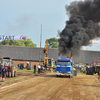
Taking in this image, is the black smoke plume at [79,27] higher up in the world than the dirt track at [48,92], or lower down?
higher up

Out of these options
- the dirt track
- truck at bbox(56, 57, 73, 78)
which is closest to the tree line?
truck at bbox(56, 57, 73, 78)

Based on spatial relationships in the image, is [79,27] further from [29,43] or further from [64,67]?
[29,43]

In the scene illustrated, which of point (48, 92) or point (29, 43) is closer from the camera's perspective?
point (48, 92)

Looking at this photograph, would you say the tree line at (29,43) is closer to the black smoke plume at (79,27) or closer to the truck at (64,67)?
the black smoke plume at (79,27)

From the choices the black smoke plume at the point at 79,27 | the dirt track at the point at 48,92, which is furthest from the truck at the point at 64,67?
the dirt track at the point at 48,92

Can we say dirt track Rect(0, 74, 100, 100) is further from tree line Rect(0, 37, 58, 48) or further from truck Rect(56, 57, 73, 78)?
tree line Rect(0, 37, 58, 48)

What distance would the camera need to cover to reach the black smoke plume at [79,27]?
1406 inches

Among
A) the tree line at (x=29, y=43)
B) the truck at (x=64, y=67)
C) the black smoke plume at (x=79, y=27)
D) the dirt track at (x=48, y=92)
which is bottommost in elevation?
the dirt track at (x=48, y=92)

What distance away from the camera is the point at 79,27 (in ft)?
122

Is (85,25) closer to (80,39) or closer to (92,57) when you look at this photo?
(80,39)

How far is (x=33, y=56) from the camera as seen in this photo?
79.6 metres

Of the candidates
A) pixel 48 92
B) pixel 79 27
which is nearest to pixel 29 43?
pixel 79 27

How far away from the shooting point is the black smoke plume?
117 feet

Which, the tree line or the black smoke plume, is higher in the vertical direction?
the tree line
